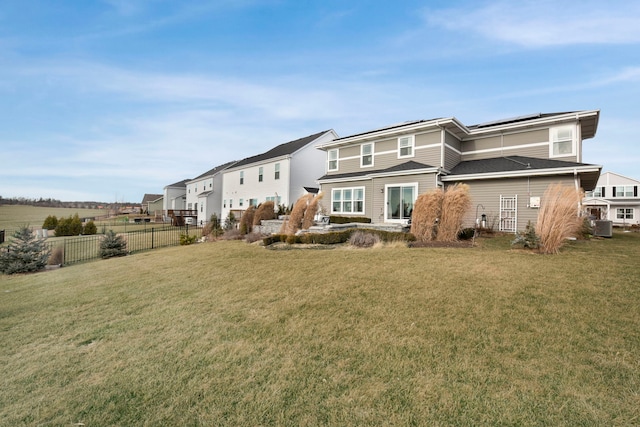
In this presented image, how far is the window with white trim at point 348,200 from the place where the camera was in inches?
703

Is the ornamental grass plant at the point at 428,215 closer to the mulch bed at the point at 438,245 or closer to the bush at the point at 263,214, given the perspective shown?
the mulch bed at the point at 438,245

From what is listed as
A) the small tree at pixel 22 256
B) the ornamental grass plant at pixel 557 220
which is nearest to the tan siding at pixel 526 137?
the ornamental grass plant at pixel 557 220

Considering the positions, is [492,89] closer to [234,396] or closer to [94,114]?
[234,396]

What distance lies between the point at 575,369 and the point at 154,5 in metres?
14.1

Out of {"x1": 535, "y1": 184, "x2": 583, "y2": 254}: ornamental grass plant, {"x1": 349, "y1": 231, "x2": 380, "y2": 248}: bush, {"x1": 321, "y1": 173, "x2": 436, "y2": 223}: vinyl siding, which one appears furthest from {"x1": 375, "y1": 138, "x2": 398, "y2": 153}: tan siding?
{"x1": 535, "y1": 184, "x2": 583, "y2": 254}: ornamental grass plant

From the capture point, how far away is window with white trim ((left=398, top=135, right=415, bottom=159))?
1695 centimetres

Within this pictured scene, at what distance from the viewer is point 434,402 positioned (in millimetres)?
2459

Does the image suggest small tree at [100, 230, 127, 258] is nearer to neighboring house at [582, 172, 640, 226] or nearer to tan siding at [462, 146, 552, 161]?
tan siding at [462, 146, 552, 161]

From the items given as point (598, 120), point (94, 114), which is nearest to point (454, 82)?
point (598, 120)

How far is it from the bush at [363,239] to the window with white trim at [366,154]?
9.62m

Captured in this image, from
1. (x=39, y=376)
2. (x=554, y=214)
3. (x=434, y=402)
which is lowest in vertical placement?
(x=39, y=376)

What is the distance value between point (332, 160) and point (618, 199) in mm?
38011

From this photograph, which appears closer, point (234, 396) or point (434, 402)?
point (434, 402)

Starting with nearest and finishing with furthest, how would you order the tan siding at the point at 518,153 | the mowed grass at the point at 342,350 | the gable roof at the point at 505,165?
the mowed grass at the point at 342,350 → the gable roof at the point at 505,165 → the tan siding at the point at 518,153
